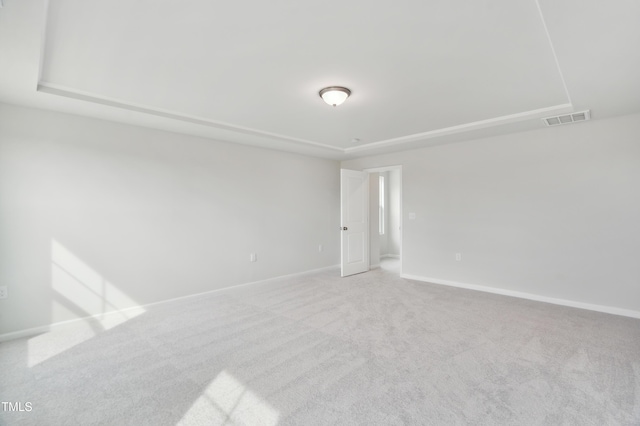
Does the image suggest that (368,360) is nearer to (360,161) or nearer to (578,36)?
(578,36)

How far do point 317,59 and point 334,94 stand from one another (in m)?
0.56

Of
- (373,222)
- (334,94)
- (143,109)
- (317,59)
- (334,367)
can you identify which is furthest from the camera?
(373,222)

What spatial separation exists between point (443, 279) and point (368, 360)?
3102 millimetres

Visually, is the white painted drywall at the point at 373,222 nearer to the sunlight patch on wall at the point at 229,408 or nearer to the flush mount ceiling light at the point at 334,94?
the flush mount ceiling light at the point at 334,94

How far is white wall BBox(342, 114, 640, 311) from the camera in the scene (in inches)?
144

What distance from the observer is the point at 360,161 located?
6434mm

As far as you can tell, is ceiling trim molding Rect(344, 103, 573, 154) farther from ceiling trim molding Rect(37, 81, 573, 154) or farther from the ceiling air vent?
the ceiling air vent

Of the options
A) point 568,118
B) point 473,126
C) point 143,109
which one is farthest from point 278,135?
point 568,118

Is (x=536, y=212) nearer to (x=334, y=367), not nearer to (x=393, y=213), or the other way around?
(x=334, y=367)

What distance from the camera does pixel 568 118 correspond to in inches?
143

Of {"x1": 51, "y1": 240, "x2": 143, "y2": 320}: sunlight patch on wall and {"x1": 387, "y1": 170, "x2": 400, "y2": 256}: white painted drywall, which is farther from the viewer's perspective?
{"x1": 387, "y1": 170, "x2": 400, "y2": 256}: white painted drywall

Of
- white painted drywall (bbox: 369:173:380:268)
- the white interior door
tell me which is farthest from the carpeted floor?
white painted drywall (bbox: 369:173:380:268)

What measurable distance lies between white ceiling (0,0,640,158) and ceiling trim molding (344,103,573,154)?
0.02 metres

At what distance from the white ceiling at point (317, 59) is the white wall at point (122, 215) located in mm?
413
